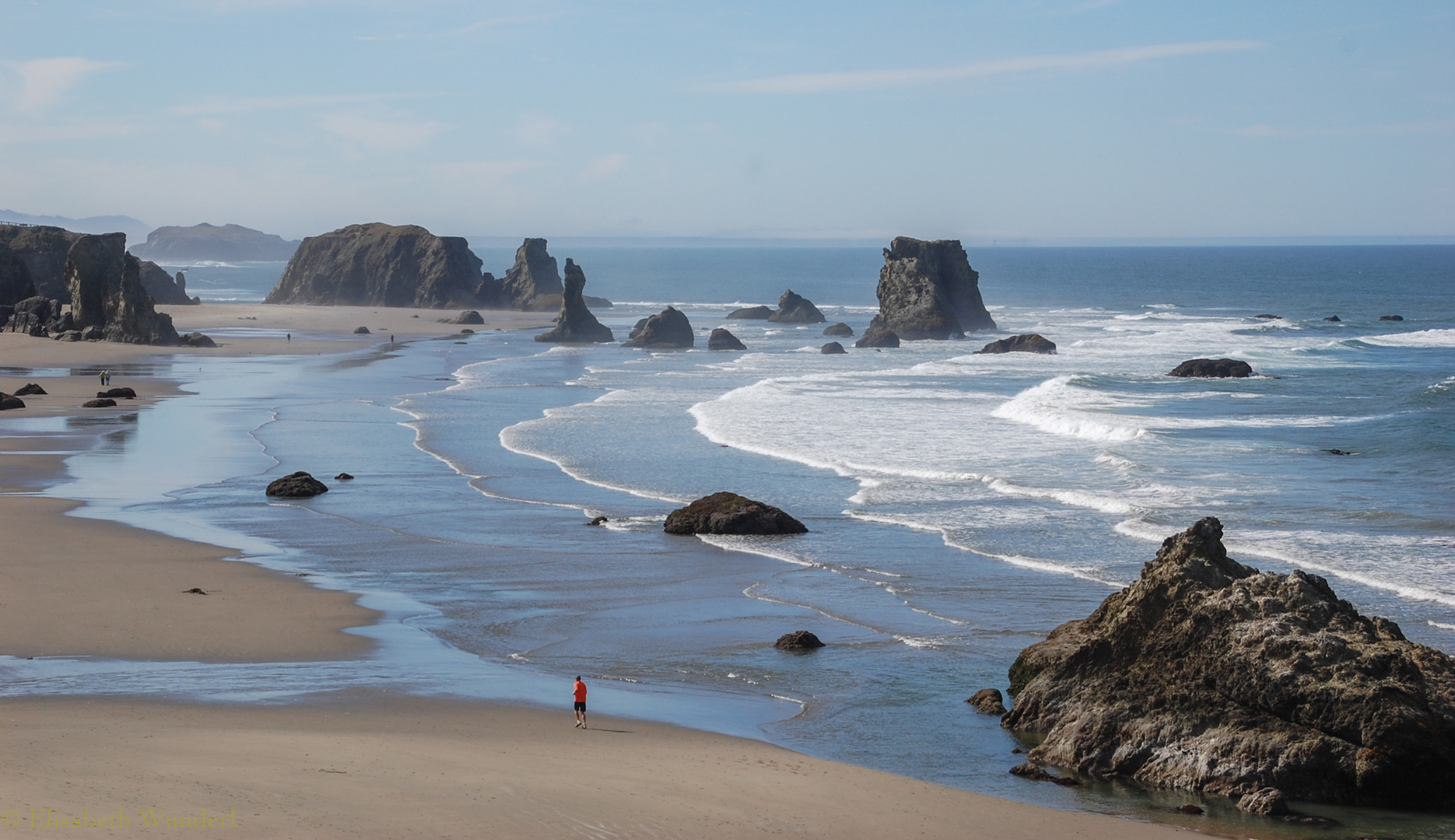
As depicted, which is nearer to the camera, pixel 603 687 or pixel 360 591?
pixel 603 687

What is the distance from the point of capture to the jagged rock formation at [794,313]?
4060 inches

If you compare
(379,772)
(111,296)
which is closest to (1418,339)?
(111,296)

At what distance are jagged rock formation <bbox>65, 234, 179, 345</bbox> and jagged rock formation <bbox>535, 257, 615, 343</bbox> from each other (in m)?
23.4

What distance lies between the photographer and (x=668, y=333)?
7950 cm

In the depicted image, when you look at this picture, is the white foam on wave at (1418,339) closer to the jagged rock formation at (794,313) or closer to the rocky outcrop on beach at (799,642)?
the jagged rock formation at (794,313)

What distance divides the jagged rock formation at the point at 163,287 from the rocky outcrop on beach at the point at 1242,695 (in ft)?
379

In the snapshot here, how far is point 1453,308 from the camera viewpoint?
107312 mm

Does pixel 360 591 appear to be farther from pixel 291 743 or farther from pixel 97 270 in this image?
pixel 97 270

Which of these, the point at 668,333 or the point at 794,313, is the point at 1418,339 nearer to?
the point at 668,333

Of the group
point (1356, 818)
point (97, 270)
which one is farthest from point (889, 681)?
point (97, 270)

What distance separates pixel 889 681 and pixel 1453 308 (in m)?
110

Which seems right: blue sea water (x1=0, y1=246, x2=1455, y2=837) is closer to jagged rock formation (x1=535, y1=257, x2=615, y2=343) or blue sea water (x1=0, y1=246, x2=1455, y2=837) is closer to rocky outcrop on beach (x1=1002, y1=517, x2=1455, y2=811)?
rocky outcrop on beach (x1=1002, y1=517, x2=1455, y2=811)

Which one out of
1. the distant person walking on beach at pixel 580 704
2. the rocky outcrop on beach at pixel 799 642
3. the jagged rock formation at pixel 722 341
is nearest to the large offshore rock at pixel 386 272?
the jagged rock formation at pixel 722 341

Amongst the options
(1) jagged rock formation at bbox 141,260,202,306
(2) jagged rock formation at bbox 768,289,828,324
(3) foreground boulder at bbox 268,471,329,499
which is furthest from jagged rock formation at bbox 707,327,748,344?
(1) jagged rock formation at bbox 141,260,202,306
